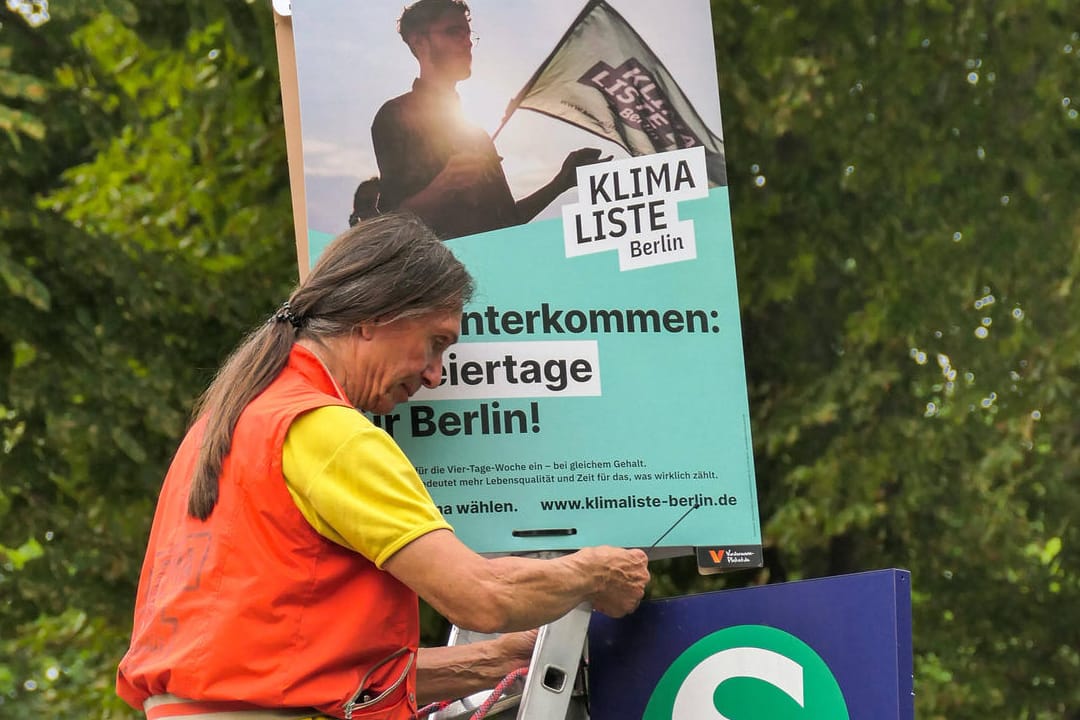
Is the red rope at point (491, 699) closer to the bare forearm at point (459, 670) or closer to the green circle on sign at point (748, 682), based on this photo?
the bare forearm at point (459, 670)

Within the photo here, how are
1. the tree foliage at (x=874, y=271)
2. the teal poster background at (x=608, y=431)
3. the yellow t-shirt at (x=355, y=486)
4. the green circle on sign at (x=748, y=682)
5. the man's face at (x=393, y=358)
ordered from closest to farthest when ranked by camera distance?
the yellow t-shirt at (x=355, y=486) < the man's face at (x=393, y=358) < the green circle on sign at (x=748, y=682) < the teal poster background at (x=608, y=431) < the tree foliage at (x=874, y=271)

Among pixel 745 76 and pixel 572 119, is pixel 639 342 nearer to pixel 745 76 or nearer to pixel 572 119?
pixel 572 119

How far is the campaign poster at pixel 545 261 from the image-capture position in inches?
98.1

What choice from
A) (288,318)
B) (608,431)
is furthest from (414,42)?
(608,431)

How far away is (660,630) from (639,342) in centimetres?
55

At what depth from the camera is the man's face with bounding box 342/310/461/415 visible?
2207 mm

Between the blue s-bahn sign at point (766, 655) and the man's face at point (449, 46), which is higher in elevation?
the man's face at point (449, 46)

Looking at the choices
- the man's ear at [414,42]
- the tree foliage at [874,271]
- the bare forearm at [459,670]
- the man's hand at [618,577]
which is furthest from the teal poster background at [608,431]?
the tree foliage at [874,271]

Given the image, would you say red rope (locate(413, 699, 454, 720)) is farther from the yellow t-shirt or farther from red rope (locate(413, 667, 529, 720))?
the yellow t-shirt

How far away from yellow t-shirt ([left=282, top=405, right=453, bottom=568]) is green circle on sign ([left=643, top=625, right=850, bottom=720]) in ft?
2.51

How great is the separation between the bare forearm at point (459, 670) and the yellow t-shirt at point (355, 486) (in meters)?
0.66

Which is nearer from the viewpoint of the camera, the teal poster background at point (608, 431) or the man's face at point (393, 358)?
the man's face at point (393, 358)

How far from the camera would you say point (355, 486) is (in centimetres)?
194

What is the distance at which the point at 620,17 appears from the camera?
2680 mm
